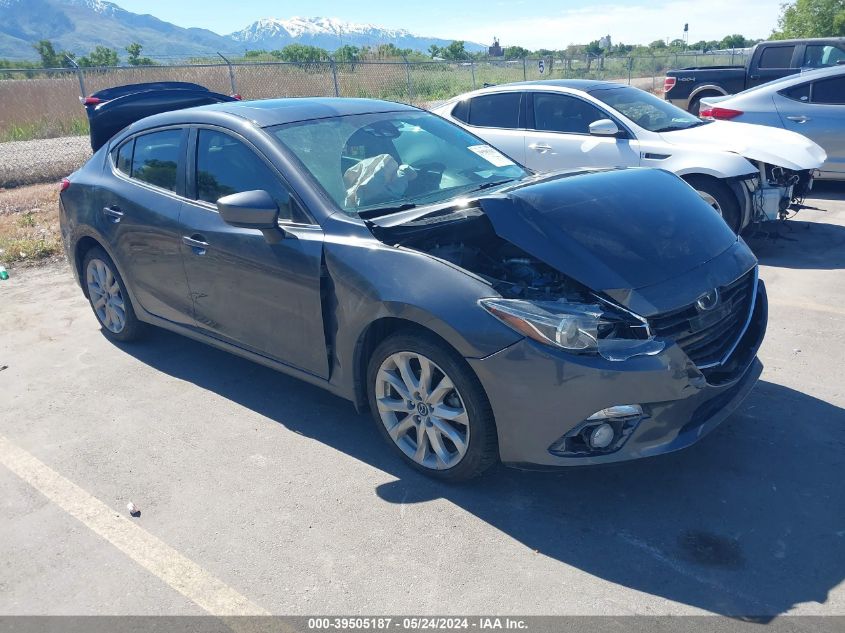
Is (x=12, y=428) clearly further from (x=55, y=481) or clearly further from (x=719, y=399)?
(x=719, y=399)

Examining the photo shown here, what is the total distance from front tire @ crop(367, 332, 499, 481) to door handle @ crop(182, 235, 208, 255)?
4.60 feet

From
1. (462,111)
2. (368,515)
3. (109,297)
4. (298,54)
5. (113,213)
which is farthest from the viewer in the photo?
(298,54)

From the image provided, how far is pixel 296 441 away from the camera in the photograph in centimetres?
402

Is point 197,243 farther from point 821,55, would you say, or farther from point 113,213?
point 821,55

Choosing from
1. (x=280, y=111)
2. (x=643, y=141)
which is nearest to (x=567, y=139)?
(x=643, y=141)

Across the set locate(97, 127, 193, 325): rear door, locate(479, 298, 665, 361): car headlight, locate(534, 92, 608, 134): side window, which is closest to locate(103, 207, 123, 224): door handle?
locate(97, 127, 193, 325): rear door

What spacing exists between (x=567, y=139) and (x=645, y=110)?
2.90ft

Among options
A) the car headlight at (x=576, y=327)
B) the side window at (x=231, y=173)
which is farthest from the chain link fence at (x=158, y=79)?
the car headlight at (x=576, y=327)

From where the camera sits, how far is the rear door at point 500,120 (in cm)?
808

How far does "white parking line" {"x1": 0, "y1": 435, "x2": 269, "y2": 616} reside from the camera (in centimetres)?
285

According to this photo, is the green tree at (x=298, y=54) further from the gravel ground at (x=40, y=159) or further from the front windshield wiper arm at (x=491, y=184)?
the front windshield wiper arm at (x=491, y=184)

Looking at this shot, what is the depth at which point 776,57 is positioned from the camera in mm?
12867

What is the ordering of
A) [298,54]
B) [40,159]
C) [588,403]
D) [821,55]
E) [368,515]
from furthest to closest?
[298,54] < [40,159] < [821,55] < [368,515] < [588,403]

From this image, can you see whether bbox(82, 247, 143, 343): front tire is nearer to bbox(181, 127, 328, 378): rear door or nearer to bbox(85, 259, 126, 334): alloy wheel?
bbox(85, 259, 126, 334): alloy wheel
